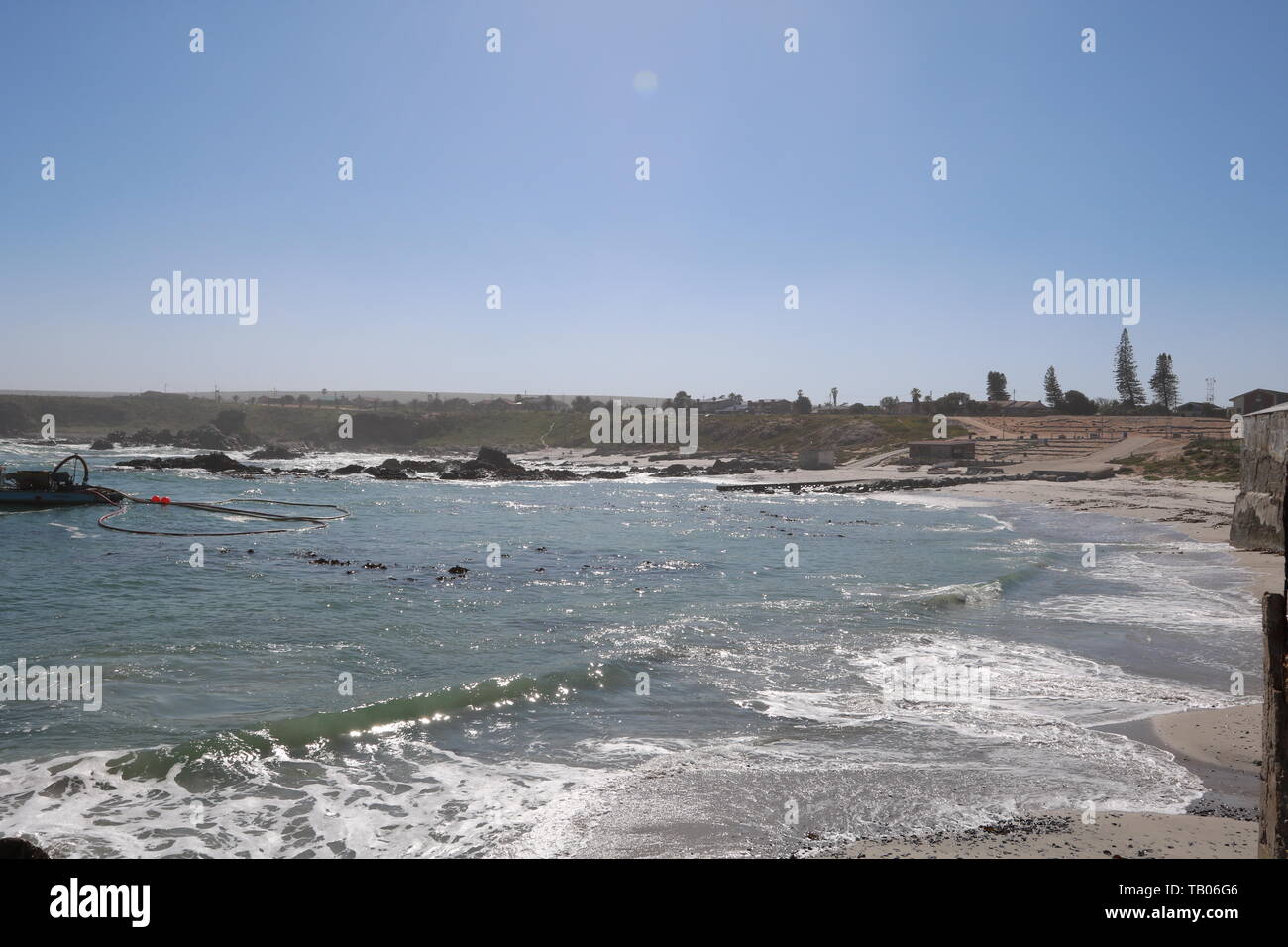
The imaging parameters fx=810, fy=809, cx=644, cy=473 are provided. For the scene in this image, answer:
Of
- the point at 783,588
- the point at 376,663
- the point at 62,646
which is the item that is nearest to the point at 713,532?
the point at 783,588

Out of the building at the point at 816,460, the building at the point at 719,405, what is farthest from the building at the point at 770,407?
the building at the point at 816,460

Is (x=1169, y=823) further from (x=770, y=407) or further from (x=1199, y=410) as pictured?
(x=770, y=407)

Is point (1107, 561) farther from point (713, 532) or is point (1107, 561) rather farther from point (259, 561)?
point (259, 561)

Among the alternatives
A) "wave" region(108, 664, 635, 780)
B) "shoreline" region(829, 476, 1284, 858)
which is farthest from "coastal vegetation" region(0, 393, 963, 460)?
"shoreline" region(829, 476, 1284, 858)

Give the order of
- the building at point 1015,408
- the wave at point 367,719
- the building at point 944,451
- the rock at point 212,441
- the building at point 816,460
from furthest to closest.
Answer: the building at point 1015,408 < the rock at point 212,441 < the building at point 816,460 < the building at point 944,451 < the wave at point 367,719

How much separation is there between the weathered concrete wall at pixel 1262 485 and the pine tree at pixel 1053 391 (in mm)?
114179

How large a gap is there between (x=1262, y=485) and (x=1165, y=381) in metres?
117

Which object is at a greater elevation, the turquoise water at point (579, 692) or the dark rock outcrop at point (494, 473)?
the dark rock outcrop at point (494, 473)

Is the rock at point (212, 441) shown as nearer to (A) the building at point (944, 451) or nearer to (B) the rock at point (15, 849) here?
(A) the building at point (944, 451)

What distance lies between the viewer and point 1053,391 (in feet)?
451

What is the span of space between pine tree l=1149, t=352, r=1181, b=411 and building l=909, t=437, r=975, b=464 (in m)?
60.2

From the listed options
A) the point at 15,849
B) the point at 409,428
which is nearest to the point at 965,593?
the point at 15,849

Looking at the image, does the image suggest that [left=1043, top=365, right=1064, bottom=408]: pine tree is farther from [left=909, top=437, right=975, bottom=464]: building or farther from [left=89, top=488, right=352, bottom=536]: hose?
[left=89, top=488, right=352, bottom=536]: hose

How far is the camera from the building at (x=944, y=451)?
86.1 meters
